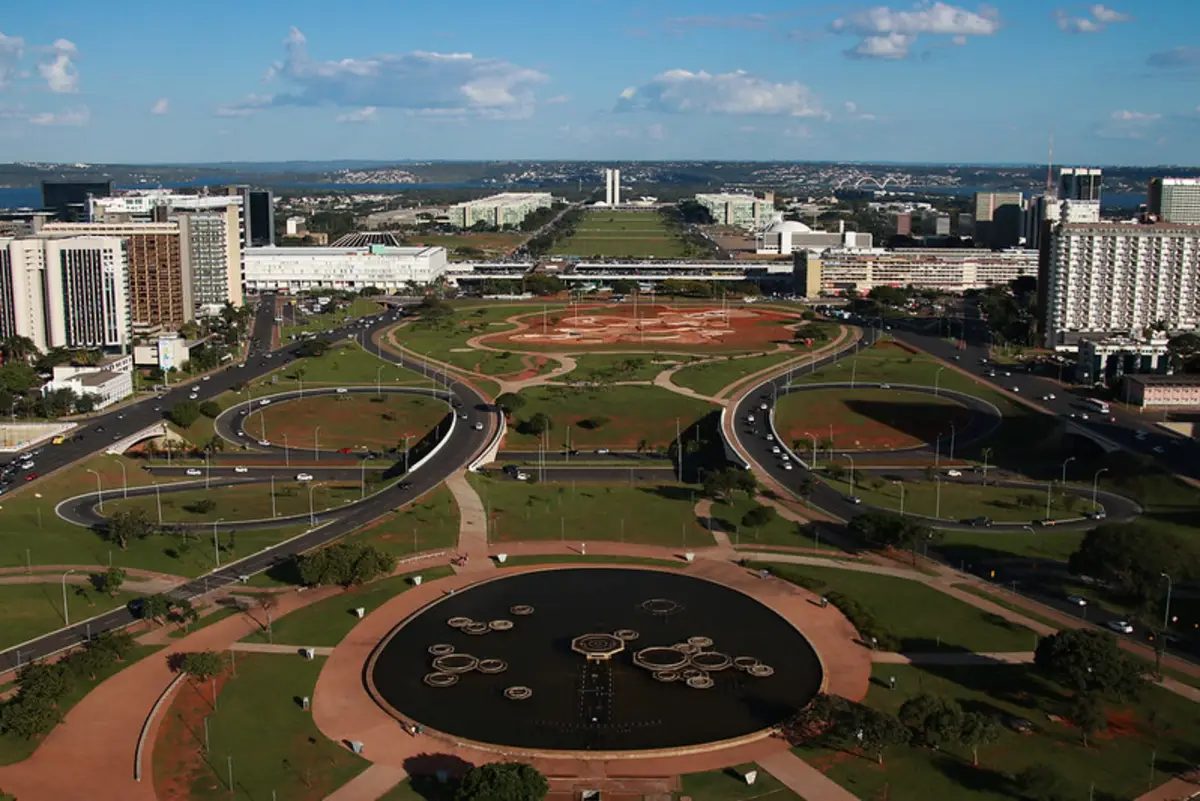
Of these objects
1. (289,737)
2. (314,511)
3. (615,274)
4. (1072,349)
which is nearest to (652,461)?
(314,511)

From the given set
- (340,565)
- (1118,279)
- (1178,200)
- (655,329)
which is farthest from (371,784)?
(1178,200)

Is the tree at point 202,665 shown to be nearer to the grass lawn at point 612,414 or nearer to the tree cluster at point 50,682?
the tree cluster at point 50,682

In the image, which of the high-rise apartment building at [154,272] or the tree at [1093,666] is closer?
the tree at [1093,666]

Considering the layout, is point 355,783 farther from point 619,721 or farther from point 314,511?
point 314,511

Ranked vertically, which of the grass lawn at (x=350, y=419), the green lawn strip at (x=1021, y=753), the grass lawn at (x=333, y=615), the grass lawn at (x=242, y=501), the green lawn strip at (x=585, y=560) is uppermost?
the grass lawn at (x=350, y=419)

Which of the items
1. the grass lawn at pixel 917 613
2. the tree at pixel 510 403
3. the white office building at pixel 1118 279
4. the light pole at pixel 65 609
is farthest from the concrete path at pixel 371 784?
the white office building at pixel 1118 279

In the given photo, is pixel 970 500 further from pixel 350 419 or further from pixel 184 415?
pixel 184 415

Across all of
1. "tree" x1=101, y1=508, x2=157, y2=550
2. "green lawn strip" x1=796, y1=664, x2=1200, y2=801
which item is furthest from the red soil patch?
"green lawn strip" x1=796, y1=664, x2=1200, y2=801
